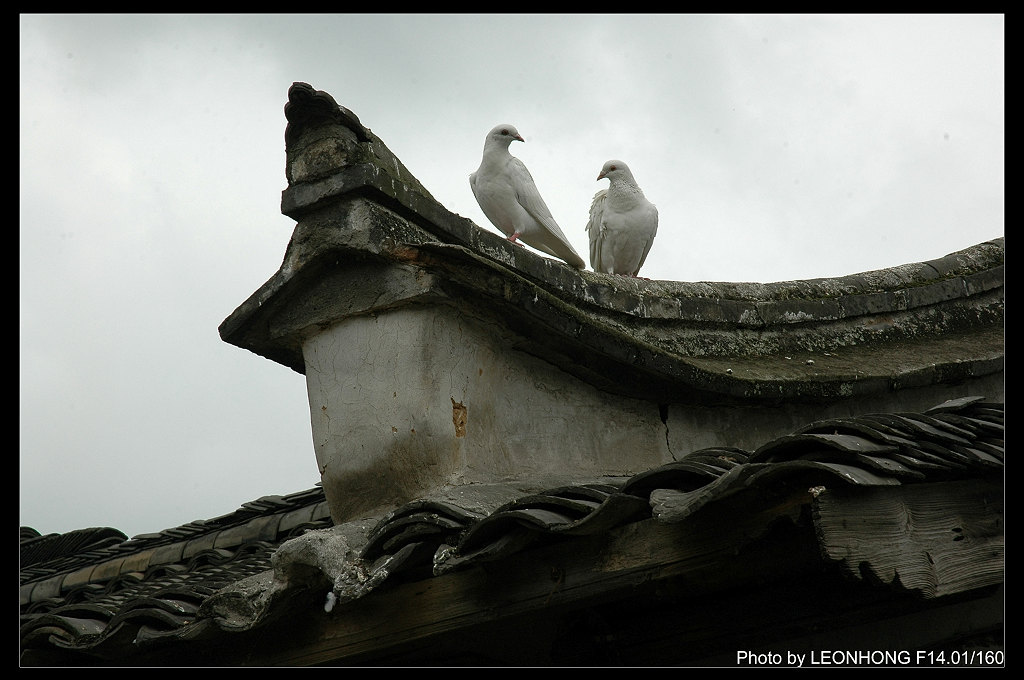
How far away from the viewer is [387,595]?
9.91 feet

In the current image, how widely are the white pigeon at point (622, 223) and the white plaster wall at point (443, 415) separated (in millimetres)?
2475

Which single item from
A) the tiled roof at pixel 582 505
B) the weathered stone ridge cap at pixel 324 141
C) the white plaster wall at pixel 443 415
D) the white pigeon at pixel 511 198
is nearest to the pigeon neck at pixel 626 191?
the white pigeon at pixel 511 198

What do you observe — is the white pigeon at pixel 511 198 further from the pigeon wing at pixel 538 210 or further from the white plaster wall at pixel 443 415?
the white plaster wall at pixel 443 415

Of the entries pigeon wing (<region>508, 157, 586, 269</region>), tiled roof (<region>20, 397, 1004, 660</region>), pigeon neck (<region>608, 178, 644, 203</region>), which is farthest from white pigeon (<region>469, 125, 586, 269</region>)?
tiled roof (<region>20, 397, 1004, 660</region>)

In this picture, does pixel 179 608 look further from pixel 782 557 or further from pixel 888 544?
pixel 888 544

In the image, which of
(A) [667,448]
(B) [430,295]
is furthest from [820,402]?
(B) [430,295]

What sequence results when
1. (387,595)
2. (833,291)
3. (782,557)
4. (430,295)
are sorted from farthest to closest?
(833,291), (430,295), (387,595), (782,557)

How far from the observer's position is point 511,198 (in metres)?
5.84

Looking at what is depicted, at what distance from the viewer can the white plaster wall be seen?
359 cm

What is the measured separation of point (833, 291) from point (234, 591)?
2902mm

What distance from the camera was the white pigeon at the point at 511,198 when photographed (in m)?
5.82

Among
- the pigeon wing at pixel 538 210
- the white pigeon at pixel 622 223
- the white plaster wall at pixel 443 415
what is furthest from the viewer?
the white pigeon at pixel 622 223

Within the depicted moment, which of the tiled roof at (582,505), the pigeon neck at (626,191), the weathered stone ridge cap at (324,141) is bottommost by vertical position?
the tiled roof at (582,505)

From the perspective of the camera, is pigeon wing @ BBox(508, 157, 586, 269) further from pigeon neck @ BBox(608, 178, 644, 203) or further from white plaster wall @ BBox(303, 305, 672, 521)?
white plaster wall @ BBox(303, 305, 672, 521)
